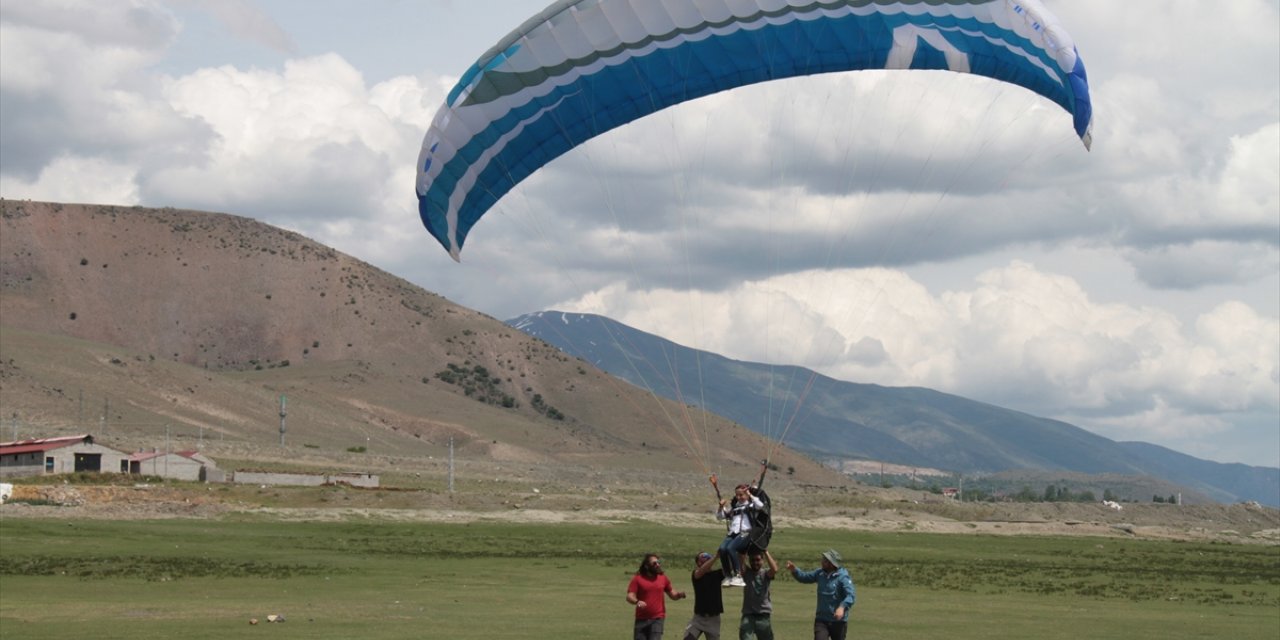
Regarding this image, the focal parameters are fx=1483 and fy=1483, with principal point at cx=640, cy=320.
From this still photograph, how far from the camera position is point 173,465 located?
244 ft

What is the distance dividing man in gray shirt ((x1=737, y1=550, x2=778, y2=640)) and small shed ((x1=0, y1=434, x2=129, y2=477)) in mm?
63528

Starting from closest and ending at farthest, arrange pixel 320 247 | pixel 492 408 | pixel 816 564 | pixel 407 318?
pixel 816 564, pixel 492 408, pixel 407 318, pixel 320 247

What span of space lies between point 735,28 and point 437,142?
5100 millimetres

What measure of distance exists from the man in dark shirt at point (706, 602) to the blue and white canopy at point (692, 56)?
9136 mm

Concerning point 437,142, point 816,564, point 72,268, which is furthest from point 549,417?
point 437,142

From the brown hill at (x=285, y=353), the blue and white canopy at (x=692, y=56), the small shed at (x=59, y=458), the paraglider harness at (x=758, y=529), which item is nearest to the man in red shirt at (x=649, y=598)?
the paraglider harness at (x=758, y=529)

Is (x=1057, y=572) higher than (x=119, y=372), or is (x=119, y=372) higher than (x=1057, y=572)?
(x=119, y=372)

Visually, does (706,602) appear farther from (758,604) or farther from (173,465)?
(173,465)

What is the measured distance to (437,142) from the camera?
77.4 feet

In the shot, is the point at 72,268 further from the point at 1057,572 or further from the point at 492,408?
the point at 1057,572

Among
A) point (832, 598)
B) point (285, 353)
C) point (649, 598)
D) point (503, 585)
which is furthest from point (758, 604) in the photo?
point (285, 353)

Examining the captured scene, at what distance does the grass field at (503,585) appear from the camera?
75.6ft

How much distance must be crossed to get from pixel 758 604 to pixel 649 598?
1.31 metres

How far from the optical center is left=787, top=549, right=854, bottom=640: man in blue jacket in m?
16.0
